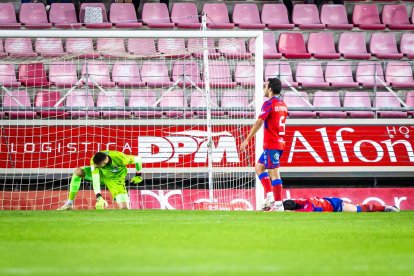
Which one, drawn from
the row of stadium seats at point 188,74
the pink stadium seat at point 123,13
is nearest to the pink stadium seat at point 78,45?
the row of stadium seats at point 188,74

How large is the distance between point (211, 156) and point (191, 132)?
606 millimetres

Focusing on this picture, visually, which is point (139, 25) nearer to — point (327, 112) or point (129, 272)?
point (327, 112)

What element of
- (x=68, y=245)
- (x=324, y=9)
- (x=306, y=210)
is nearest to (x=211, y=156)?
(x=306, y=210)

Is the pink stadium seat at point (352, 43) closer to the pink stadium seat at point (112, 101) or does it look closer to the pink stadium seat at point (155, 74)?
the pink stadium seat at point (155, 74)

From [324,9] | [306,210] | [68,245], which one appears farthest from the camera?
[324,9]

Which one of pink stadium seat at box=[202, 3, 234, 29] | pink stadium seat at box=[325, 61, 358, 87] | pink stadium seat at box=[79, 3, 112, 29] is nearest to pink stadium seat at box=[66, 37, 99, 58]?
pink stadium seat at box=[79, 3, 112, 29]

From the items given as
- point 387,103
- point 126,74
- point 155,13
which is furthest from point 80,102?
point 387,103

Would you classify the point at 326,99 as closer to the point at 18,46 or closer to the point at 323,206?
the point at 323,206

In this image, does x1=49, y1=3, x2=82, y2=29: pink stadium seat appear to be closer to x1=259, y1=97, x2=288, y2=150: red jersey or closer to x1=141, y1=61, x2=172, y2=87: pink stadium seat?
x1=141, y1=61, x2=172, y2=87: pink stadium seat

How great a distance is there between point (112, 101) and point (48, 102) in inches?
46.3

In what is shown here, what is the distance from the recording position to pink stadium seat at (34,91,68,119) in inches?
658

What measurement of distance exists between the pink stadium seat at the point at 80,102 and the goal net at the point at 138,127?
23 millimetres

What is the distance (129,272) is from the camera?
5.76 meters

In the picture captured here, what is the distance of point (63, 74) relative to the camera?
1742cm
